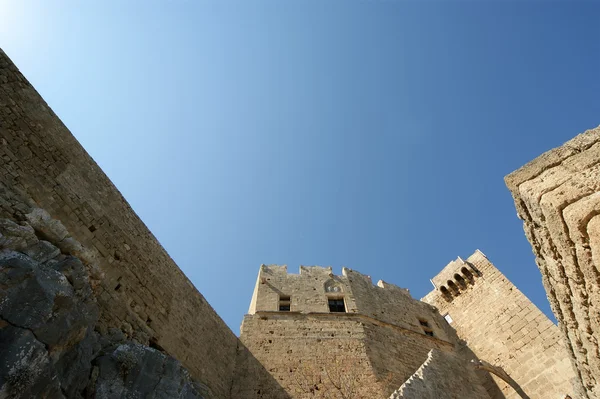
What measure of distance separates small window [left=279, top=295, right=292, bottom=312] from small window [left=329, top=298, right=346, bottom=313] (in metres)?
1.69

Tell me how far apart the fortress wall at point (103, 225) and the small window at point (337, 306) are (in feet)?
17.3

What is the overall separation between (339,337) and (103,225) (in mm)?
8527

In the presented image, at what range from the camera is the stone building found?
4594 millimetres

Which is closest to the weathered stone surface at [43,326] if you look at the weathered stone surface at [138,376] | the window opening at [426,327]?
the weathered stone surface at [138,376]

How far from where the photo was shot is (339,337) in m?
12.6

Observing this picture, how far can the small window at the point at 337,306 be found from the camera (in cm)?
1433

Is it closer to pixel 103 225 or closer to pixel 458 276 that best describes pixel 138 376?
pixel 103 225

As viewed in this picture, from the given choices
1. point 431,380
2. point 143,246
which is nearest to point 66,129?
point 143,246

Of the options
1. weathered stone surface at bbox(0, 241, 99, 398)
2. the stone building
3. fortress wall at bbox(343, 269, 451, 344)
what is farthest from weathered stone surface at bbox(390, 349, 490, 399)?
weathered stone surface at bbox(0, 241, 99, 398)

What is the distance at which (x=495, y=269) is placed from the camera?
18.2 m

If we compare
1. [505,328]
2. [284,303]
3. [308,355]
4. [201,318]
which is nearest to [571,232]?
[201,318]

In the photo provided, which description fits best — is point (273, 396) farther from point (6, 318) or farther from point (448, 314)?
point (448, 314)

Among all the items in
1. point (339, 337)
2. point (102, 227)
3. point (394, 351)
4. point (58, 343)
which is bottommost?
point (58, 343)

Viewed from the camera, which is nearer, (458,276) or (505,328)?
(505,328)
